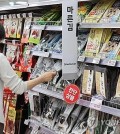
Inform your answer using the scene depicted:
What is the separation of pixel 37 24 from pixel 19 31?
0.63m

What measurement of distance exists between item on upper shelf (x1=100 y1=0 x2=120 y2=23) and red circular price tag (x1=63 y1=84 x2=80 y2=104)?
0.57 meters

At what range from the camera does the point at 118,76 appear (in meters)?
2.23

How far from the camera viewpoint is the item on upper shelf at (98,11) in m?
2.26

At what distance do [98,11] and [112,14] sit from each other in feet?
0.52

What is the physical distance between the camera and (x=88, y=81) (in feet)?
7.57

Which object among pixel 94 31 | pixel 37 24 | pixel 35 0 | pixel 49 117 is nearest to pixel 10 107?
pixel 49 117

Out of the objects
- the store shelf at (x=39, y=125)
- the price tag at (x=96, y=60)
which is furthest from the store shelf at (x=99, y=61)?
the store shelf at (x=39, y=125)

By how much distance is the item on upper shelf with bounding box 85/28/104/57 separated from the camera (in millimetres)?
2266

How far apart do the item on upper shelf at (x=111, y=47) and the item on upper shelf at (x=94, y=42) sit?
49 mm

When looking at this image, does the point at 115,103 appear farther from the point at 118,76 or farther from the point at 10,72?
the point at 10,72

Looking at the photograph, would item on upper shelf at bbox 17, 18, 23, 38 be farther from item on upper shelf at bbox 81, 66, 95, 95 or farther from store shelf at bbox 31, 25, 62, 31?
item on upper shelf at bbox 81, 66, 95, 95

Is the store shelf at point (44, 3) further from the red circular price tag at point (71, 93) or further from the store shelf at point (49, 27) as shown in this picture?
the red circular price tag at point (71, 93)

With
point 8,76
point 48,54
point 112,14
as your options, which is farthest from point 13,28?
point 112,14

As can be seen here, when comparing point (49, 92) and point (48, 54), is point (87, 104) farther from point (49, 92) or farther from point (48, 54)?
point (48, 54)
